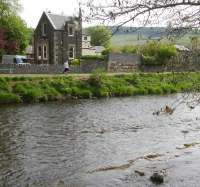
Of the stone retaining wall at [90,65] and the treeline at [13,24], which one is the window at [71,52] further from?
the treeline at [13,24]

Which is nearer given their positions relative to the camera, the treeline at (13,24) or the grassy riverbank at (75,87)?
the grassy riverbank at (75,87)

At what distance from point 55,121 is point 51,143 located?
8291mm

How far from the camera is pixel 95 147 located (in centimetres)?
2444

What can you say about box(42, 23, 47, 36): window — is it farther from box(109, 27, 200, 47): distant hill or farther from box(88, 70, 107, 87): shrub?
box(109, 27, 200, 47): distant hill

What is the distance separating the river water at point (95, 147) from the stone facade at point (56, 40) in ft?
121

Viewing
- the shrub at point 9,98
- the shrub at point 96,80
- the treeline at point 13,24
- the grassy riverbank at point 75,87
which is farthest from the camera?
the treeline at point 13,24

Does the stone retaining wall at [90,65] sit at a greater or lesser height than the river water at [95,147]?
greater

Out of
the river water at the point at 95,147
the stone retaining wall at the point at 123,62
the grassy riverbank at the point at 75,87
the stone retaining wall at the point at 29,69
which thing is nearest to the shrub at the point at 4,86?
the grassy riverbank at the point at 75,87

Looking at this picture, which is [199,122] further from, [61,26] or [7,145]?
[61,26]

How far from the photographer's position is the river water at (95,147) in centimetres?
1872

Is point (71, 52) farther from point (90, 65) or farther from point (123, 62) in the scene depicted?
point (90, 65)

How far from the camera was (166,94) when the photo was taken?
5734cm

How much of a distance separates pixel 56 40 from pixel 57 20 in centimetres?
316

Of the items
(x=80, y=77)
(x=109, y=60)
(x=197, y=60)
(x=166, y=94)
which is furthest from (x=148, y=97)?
(x=197, y=60)
